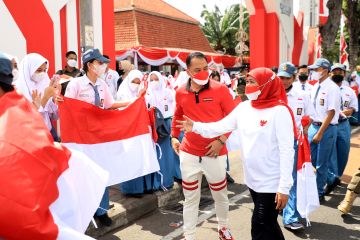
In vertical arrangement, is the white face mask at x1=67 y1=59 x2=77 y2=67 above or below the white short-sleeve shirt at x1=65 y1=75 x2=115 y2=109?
above

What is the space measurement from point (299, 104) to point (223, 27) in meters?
40.8

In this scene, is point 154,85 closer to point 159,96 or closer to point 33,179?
point 159,96

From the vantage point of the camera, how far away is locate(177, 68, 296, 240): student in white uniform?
11.1ft

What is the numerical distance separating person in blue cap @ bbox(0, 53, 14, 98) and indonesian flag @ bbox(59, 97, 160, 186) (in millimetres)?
2772

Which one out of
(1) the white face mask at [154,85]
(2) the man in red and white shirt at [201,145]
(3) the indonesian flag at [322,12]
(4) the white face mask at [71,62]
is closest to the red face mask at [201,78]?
(2) the man in red and white shirt at [201,145]

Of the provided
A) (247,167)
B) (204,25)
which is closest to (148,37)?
(204,25)

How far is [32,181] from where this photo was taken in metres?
1.55

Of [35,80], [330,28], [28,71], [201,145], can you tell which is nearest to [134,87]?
[35,80]

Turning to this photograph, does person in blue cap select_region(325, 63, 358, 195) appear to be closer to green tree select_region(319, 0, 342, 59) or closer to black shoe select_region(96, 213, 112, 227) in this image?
black shoe select_region(96, 213, 112, 227)

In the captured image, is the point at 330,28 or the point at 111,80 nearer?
the point at 111,80

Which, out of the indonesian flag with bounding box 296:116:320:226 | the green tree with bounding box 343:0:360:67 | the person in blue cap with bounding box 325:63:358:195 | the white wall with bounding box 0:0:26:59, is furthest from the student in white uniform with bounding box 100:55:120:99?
the green tree with bounding box 343:0:360:67

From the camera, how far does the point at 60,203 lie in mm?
1822

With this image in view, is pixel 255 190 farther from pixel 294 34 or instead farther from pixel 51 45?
pixel 294 34

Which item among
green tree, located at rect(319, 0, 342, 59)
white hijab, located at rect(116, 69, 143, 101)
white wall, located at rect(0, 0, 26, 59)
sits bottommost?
white hijab, located at rect(116, 69, 143, 101)
